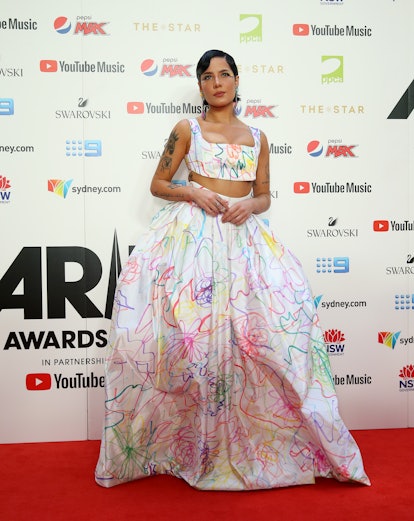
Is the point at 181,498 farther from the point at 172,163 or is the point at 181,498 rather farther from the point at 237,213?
the point at 172,163

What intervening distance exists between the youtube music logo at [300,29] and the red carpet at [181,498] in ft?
7.78

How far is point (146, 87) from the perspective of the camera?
11.1ft

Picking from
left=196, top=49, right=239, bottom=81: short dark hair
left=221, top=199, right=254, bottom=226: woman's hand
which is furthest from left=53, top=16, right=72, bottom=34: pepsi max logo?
left=221, top=199, right=254, bottom=226: woman's hand

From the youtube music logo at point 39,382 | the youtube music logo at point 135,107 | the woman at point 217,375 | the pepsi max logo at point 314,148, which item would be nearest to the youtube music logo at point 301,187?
the pepsi max logo at point 314,148

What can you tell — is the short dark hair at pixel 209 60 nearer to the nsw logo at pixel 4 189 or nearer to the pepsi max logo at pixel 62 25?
the pepsi max logo at pixel 62 25

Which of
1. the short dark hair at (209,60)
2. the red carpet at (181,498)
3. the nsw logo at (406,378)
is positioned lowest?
the red carpet at (181,498)

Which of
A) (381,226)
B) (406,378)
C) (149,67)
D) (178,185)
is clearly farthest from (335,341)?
(149,67)

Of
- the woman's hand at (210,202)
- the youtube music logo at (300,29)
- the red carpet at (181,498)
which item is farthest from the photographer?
the youtube music logo at (300,29)

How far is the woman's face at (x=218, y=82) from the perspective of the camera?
304 cm

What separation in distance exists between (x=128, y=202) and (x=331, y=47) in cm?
149

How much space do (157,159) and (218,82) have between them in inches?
23.5

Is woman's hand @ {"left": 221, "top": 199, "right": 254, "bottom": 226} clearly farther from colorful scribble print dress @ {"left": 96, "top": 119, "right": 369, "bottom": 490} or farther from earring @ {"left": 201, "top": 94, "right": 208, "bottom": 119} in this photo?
earring @ {"left": 201, "top": 94, "right": 208, "bottom": 119}

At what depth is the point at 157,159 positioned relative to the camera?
3402 mm

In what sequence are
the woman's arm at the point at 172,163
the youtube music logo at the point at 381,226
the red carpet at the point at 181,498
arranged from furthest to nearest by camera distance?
the youtube music logo at the point at 381,226, the woman's arm at the point at 172,163, the red carpet at the point at 181,498
